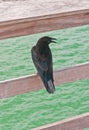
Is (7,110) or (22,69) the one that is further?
(22,69)

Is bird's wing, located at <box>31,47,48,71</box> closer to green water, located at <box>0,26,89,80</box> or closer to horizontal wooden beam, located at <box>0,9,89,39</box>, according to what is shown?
horizontal wooden beam, located at <box>0,9,89,39</box>

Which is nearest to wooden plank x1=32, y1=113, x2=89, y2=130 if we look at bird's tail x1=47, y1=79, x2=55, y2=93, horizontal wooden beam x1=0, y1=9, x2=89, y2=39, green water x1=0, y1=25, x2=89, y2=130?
bird's tail x1=47, y1=79, x2=55, y2=93

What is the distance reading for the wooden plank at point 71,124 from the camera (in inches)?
78.8

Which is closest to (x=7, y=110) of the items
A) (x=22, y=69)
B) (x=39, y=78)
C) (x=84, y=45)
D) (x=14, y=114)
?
(x=14, y=114)

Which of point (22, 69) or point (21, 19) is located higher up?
point (21, 19)

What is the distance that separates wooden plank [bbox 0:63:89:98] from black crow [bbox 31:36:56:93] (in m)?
0.06

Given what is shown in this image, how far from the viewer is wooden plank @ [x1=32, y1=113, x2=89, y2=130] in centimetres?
200

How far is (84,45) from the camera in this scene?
23.7 feet

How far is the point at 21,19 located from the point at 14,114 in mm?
2581

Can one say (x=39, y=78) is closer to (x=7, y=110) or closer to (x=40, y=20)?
(x=40, y=20)

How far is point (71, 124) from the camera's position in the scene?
2.05 metres

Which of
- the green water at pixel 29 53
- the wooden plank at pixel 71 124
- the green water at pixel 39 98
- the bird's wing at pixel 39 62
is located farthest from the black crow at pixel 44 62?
the green water at pixel 29 53

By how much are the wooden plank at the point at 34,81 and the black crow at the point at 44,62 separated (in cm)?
6

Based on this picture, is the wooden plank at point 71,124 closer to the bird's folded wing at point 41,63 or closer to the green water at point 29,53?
the bird's folded wing at point 41,63
